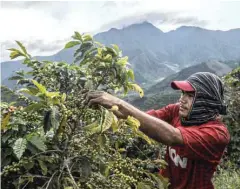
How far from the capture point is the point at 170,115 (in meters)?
3.88

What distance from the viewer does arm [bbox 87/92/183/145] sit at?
85.0 inches

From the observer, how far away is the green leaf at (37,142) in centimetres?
203

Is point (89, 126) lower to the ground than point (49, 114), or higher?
lower

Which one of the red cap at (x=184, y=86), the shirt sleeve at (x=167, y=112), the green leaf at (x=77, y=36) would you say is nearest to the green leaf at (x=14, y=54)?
the green leaf at (x=77, y=36)

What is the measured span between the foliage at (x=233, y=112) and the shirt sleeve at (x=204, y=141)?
6.10 m

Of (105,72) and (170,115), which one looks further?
(170,115)

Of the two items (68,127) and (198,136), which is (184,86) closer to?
(198,136)

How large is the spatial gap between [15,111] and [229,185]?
4913 mm

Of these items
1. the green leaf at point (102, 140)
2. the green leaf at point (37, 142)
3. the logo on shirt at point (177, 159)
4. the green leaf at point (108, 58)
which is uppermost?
the green leaf at point (108, 58)

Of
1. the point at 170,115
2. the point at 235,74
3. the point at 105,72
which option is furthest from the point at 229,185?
the point at 235,74

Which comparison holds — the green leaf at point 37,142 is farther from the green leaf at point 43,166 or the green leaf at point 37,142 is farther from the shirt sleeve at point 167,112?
the shirt sleeve at point 167,112

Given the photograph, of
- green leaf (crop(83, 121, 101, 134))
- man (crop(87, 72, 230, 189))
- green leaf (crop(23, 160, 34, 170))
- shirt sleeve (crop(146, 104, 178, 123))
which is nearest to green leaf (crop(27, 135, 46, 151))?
green leaf (crop(23, 160, 34, 170))

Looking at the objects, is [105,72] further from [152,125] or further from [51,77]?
[152,125]

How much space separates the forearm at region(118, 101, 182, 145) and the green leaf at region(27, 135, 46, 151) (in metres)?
0.55
